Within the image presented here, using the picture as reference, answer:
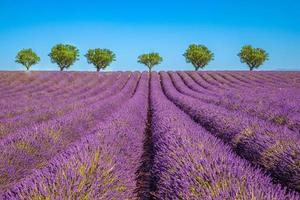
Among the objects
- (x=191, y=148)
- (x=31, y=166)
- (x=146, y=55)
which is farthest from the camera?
(x=146, y=55)

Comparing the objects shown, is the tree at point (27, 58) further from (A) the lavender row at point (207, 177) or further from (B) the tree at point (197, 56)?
(A) the lavender row at point (207, 177)

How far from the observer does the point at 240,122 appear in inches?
298

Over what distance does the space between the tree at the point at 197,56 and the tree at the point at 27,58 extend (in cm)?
2760

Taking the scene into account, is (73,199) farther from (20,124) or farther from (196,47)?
(196,47)

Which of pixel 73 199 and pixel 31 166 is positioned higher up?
pixel 73 199

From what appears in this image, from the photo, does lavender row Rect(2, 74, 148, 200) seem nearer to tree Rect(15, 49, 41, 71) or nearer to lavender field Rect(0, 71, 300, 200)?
lavender field Rect(0, 71, 300, 200)

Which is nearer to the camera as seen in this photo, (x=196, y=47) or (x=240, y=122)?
(x=240, y=122)

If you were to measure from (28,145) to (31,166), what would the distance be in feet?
1.25

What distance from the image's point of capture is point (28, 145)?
19.9ft

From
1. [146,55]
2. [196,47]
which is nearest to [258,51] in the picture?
[196,47]

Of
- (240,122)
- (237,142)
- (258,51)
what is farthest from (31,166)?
(258,51)

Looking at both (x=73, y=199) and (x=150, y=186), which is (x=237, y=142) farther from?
(x=73, y=199)

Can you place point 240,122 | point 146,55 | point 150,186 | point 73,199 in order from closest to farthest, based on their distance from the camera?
point 73,199
point 150,186
point 240,122
point 146,55

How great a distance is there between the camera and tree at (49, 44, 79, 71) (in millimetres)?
63219
